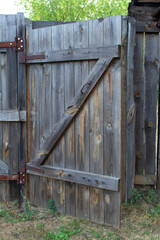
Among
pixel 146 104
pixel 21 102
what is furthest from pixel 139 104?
pixel 21 102

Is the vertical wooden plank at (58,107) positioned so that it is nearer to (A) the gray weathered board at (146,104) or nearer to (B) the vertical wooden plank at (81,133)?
(B) the vertical wooden plank at (81,133)

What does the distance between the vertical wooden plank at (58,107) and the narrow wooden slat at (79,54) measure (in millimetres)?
90

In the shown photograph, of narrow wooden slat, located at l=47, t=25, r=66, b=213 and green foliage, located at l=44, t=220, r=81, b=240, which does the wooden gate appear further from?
green foliage, located at l=44, t=220, r=81, b=240

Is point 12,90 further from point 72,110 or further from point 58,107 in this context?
point 72,110

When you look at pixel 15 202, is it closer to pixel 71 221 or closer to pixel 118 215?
pixel 71 221

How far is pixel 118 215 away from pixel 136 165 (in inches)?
42.0

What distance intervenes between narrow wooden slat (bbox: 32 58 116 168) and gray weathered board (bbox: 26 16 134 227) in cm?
1

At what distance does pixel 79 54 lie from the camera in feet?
11.4

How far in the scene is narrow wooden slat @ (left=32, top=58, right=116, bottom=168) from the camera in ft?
10.8

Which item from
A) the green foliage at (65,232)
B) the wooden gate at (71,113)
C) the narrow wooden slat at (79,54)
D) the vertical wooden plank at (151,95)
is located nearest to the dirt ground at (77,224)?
the green foliage at (65,232)

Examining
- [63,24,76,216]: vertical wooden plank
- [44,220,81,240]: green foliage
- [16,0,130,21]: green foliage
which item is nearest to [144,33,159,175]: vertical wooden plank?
[63,24,76,216]: vertical wooden plank

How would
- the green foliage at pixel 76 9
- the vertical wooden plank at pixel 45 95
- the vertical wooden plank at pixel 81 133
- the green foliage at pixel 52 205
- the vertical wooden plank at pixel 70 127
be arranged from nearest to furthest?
the vertical wooden plank at pixel 81 133, the vertical wooden plank at pixel 70 127, the vertical wooden plank at pixel 45 95, the green foliage at pixel 52 205, the green foliage at pixel 76 9

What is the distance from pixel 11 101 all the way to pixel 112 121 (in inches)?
63.3

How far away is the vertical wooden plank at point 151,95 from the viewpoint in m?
4.09
